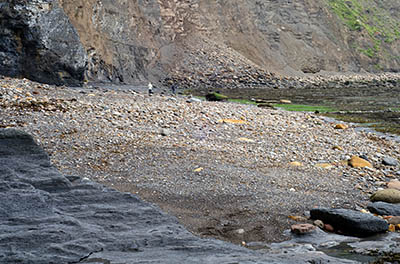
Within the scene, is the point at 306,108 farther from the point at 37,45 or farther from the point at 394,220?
the point at 394,220

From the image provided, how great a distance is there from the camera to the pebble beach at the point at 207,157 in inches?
209

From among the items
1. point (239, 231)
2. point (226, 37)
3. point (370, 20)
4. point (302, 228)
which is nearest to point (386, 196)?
point (302, 228)

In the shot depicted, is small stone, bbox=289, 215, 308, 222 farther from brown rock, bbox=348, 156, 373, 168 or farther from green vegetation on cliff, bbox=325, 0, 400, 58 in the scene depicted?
green vegetation on cliff, bbox=325, 0, 400, 58

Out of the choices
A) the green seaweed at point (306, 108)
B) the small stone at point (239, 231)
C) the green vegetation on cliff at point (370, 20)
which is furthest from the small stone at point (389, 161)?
the green vegetation on cliff at point (370, 20)

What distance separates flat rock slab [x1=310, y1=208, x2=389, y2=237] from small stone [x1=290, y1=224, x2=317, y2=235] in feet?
0.97

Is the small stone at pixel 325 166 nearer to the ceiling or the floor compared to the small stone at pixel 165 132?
nearer to the floor

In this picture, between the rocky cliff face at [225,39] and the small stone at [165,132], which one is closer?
the small stone at [165,132]

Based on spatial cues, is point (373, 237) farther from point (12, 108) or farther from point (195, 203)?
point (12, 108)

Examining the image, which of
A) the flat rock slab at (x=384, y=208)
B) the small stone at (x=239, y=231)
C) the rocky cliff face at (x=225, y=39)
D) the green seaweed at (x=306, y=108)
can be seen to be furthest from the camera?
the rocky cliff face at (x=225, y=39)

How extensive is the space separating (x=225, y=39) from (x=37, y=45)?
22135mm

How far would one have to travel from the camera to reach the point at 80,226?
379 centimetres

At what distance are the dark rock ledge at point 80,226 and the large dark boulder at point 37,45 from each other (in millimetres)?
12246

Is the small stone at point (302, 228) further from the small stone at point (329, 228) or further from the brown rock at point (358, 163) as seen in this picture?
the brown rock at point (358, 163)

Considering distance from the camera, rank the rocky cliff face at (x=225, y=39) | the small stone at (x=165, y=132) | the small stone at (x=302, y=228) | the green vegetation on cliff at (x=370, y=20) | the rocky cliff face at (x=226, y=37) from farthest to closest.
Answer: the green vegetation on cliff at (x=370, y=20), the rocky cliff face at (x=226, y=37), the rocky cliff face at (x=225, y=39), the small stone at (x=165, y=132), the small stone at (x=302, y=228)
